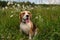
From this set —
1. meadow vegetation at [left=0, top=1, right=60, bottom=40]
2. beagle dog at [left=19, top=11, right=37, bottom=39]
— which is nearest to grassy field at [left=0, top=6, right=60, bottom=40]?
meadow vegetation at [left=0, top=1, right=60, bottom=40]

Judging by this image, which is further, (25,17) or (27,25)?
(27,25)

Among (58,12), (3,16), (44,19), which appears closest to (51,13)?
(58,12)

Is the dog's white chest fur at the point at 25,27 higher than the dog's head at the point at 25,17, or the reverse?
the dog's head at the point at 25,17

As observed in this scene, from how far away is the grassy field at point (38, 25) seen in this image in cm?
777

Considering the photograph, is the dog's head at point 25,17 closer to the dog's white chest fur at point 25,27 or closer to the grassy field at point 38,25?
the dog's white chest fur at point 25,27

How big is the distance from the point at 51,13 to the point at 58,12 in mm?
265

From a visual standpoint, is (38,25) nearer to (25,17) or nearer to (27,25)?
(27,25)

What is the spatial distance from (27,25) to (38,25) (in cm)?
37

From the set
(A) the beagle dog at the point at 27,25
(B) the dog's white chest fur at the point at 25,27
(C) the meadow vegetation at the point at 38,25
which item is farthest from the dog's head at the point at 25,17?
(C) the meadow vegetation at the point at 38,25

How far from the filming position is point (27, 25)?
820cm

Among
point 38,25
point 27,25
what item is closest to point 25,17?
point 27,25

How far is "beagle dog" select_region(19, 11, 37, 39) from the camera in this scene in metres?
8.11

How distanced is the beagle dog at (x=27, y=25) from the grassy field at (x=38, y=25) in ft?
0.47

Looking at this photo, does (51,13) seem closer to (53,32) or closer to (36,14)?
(36,14)
